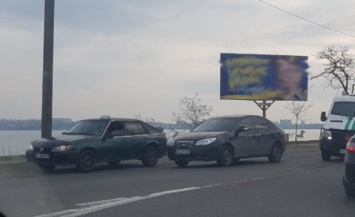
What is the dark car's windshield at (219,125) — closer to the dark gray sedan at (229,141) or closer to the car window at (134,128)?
the dark gray sedan at (229,141)

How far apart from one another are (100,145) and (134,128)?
70.7 inches

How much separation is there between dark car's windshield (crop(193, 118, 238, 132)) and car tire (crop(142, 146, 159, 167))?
1410 millimetres

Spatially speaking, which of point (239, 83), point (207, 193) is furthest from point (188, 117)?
point (207, 193)

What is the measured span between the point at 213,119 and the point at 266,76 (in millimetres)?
19787

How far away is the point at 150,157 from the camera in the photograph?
68.6ft

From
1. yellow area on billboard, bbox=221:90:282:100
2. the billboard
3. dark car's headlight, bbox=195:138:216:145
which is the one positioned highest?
the billboard

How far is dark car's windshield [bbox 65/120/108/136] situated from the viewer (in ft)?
64.9

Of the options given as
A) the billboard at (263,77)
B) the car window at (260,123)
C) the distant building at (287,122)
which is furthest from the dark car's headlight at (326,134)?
the distant building at (287,122)

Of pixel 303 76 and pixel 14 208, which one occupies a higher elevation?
pixel 303 76

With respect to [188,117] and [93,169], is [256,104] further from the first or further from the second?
[93,169]

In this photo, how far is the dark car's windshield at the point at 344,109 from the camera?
77.4ft

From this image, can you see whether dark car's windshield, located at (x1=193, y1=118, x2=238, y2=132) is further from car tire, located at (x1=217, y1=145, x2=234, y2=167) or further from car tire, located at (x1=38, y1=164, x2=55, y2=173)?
car tire, located at (x1=38, y1=164, x2=55, y2=173)

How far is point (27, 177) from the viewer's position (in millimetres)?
17266

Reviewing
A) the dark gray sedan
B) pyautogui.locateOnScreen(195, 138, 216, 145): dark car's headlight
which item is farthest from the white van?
pyautogui.locateOnScreen(195, 138, 216, 145): dark car's headlight
